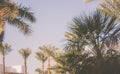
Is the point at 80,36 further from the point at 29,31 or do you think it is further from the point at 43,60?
the point at 43,60

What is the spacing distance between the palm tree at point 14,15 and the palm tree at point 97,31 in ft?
8.47

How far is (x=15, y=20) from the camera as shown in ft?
53.7

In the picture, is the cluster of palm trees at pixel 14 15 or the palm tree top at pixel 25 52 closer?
the cluster of palm trees at pixel 14 15

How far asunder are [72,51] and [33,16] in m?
3.05

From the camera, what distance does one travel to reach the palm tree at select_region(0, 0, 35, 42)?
15.3 metres

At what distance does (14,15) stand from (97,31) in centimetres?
403

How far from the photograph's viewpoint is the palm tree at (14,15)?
15.3 meters

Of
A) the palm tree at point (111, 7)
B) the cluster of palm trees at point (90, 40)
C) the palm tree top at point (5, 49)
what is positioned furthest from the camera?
the palm tree top at point (5, 49)

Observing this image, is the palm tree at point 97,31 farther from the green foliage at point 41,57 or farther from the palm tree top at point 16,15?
the green foliage at point 41,57

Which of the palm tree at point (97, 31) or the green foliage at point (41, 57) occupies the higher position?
the green foliage at point (41, 57)

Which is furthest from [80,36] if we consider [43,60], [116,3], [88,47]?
[43,60]

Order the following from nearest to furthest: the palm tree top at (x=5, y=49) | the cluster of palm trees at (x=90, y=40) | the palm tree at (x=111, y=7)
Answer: the cluster of palm trees at (x=90, y=40)
the palm tree at (x=111, y=7)
the palm tree top at (x=5, y=49)

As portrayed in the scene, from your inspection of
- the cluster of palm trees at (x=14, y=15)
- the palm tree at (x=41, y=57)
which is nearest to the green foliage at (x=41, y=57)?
the palm tree at (x=41, y=57)

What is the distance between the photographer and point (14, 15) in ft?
49.2
